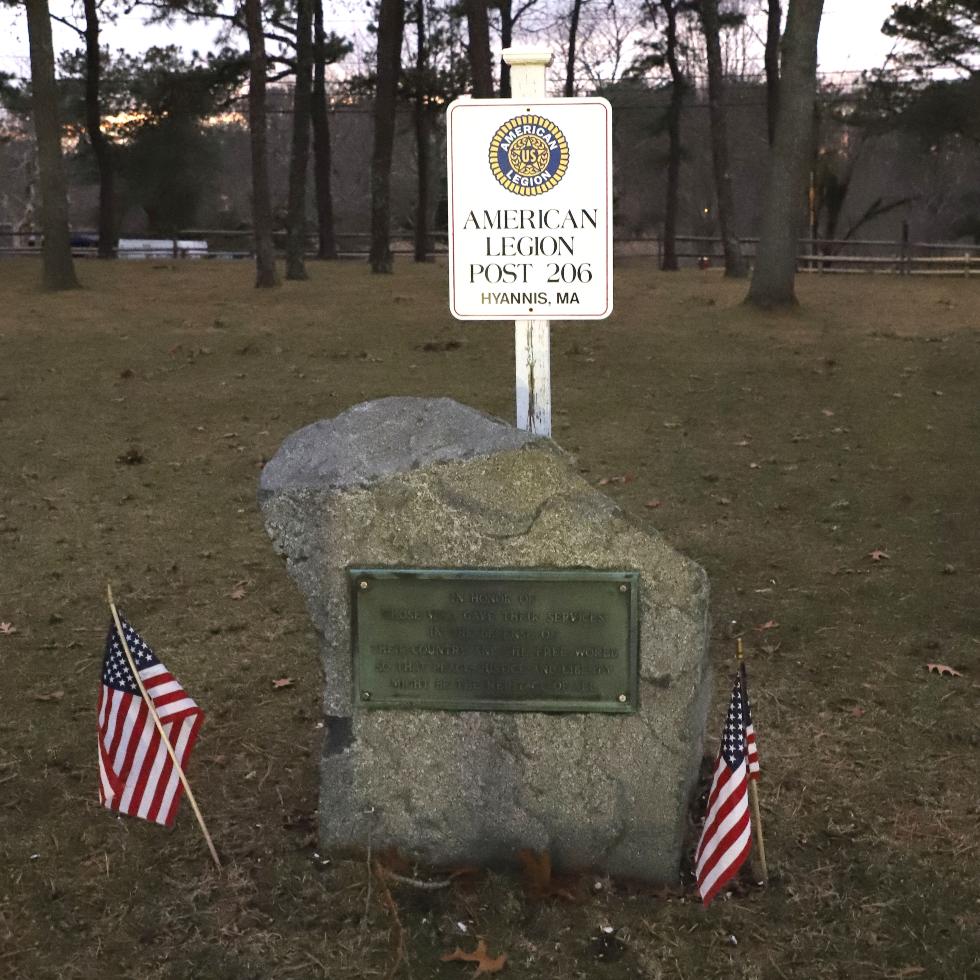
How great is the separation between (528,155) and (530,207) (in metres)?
0.17

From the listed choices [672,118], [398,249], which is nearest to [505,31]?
[672,118]

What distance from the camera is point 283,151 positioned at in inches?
2530

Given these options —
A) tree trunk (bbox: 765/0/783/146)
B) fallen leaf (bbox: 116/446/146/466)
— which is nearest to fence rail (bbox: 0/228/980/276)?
tree trunk (bbox: 765/0/783/146)

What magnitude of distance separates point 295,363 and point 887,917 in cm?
1018

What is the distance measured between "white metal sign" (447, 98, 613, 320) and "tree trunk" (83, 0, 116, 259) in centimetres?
2633

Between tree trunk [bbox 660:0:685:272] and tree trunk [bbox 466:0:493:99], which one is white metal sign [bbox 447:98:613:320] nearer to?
tree trunk [bbox 466:0:493:99]

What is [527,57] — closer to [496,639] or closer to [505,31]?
[496,639]

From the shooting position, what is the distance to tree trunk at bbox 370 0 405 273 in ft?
69.5

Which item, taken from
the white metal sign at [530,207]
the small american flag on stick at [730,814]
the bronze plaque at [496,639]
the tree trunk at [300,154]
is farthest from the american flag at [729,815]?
the tree trunk at [300,154]

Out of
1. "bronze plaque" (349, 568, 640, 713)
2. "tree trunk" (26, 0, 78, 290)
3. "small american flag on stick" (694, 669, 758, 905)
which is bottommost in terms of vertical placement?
"small american flag on stick" (694, 669, 758, 905)

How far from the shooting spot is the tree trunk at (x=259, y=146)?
18.4 m

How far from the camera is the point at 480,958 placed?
3516 millimetres

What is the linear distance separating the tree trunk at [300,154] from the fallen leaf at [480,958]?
18.3m

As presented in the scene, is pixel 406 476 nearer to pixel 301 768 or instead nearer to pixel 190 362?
pixel 301 768
